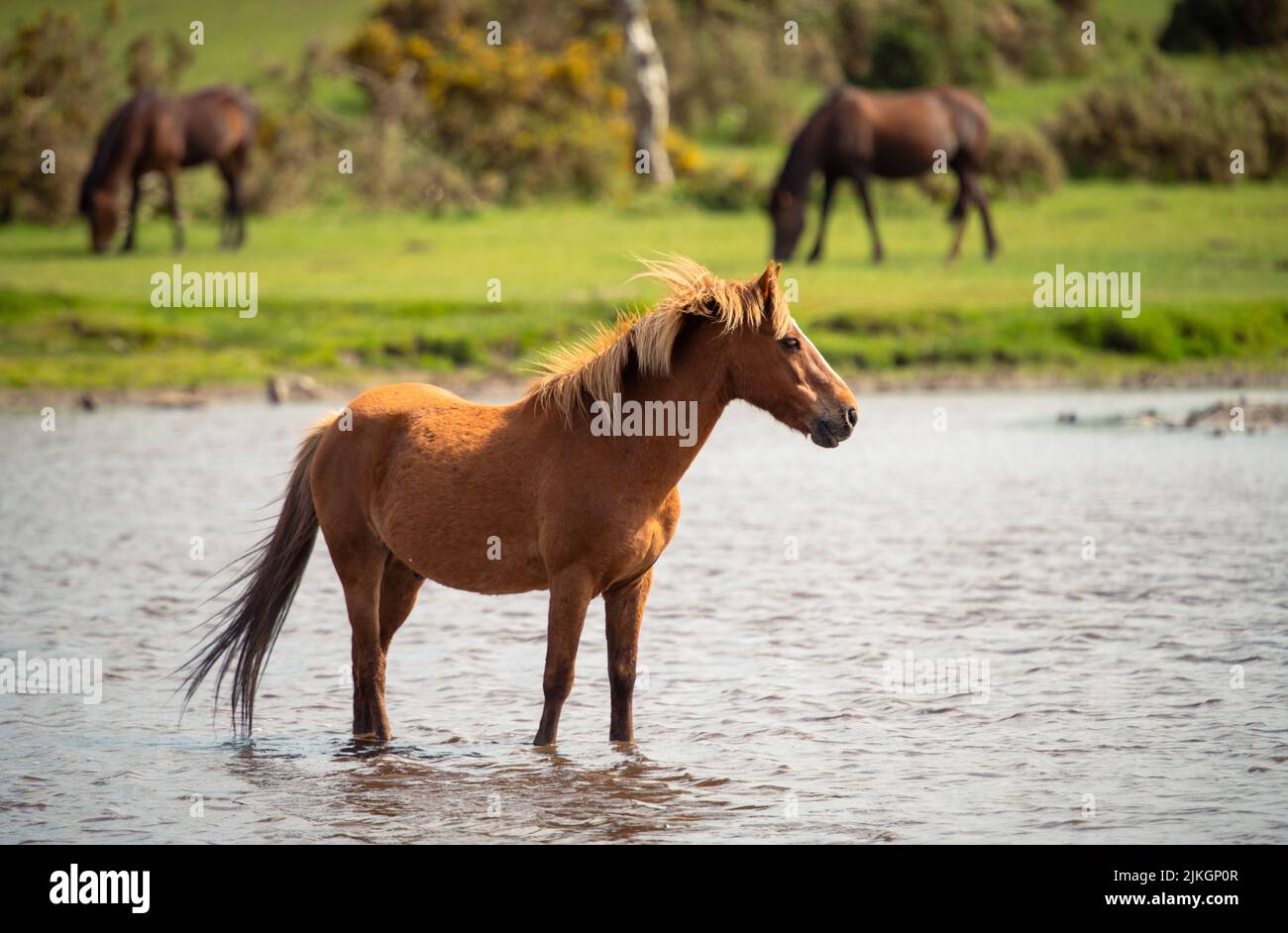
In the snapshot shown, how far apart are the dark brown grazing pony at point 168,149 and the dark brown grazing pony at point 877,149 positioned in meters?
7.90

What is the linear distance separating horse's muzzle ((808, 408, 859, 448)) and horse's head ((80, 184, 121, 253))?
1898cm

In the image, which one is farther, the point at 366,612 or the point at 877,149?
the point at 877,149

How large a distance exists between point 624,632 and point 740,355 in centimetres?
128

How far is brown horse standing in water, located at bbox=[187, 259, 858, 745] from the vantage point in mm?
6883

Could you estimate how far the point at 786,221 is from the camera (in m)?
22.7

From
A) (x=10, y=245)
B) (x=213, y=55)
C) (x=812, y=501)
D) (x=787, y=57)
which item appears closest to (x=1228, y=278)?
(x=812, y=501)

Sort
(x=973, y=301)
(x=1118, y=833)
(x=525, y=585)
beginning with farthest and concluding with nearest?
(x=973, y=301)
(x=525, y=585)
(x=1118, y=833)

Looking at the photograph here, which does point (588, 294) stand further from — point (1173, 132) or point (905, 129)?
point (1173, 132)

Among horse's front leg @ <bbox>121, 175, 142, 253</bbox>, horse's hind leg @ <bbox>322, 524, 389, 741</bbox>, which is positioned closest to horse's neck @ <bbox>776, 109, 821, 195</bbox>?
horse's front leg @ <bbox>121, 175, 142, 253</bbox>

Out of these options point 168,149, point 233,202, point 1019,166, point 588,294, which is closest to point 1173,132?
point 1019,166

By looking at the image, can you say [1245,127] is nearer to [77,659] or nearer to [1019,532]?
[1019,532]

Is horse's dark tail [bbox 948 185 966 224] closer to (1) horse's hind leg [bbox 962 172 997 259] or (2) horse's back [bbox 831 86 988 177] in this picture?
(1) horse's hind leg [bbox 962 172 997 259]

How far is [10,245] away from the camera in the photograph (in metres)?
→ 24.9

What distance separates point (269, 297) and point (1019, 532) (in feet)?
36.4
